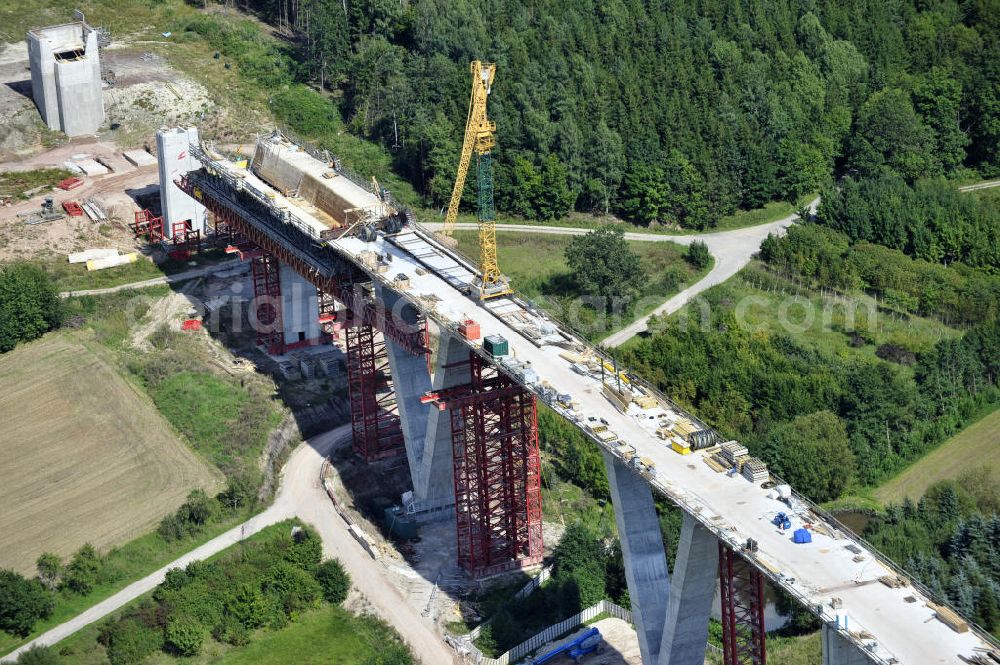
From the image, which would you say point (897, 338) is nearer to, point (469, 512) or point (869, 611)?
point (469, 512)

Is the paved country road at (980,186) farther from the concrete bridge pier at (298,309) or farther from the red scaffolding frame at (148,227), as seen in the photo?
the red scaffolding frame at (148,227)

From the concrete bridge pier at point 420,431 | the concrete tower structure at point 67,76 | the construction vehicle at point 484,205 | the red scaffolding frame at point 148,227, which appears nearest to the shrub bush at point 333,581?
the concrete bridge pier at point 420,431

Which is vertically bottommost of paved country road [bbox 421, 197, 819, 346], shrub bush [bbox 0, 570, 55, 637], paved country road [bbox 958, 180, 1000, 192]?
shrub bush [bbox 0, 570, 55, 637]

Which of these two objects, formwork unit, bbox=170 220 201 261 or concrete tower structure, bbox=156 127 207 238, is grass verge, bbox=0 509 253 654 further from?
concrete tower structure, bbox=156 127 207 238

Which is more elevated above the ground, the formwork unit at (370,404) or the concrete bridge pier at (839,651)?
the concrete bridge pier at (839,651)

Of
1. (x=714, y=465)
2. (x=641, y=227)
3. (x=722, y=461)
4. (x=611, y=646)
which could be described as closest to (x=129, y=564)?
(x=611, y=646)

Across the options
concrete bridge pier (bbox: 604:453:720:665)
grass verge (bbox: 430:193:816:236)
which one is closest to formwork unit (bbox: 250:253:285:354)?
grass verge (bbox: 430:193:816:236)

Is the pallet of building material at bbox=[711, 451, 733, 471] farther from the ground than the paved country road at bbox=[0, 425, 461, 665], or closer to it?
farther from the ground
